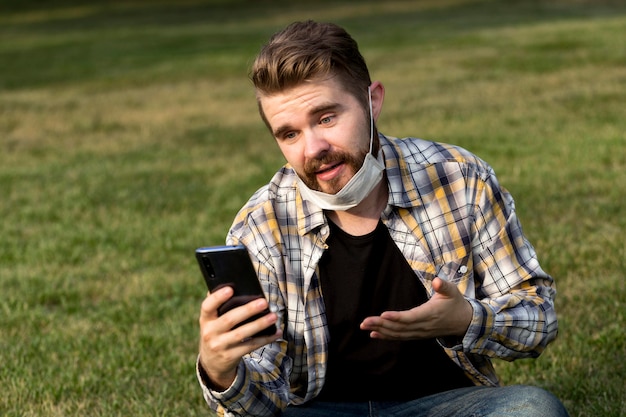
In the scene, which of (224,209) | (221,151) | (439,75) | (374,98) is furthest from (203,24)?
→ (374,98)

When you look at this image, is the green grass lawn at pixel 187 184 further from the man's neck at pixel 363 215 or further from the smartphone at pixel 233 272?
the smartphone at pixel 233 272

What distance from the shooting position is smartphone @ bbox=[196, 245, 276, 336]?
2.86 m

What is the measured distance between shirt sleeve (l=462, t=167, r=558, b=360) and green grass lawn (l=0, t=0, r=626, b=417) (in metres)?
1.26

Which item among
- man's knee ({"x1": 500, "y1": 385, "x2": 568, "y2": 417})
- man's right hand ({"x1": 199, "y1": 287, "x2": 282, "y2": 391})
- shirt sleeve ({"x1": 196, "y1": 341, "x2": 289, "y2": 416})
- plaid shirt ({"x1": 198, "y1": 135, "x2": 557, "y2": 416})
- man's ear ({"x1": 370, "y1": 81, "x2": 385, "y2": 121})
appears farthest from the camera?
man's ear ({"x1": 370, "y1": 81, "x2": 385, "y2": 121})

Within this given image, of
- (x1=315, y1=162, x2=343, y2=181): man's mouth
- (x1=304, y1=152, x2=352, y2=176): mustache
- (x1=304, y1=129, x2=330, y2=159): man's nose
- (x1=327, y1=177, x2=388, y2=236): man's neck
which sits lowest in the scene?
(x1=327, y1=177, x2=388, y2=236): man's neck

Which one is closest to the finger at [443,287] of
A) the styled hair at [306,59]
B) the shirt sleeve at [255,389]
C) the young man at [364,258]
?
the young man at [364,258]

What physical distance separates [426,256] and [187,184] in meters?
7.09

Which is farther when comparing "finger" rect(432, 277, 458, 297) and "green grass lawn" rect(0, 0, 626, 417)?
"green grass lawn" rect(0, 0, 626, 417)

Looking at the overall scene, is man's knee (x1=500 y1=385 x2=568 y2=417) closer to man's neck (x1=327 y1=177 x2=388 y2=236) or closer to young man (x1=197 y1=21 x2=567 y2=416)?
young man (x1=197 y1=21 x2=567 y2=416)

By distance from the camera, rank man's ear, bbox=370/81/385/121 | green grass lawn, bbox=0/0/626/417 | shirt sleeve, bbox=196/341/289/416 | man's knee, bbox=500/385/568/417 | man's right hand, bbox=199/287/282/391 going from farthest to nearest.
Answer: green grass lawn, bbox=0/0/626/417
man's ear, bbox=370/81/385/121
man's knee, bbox=500/385/568/417
shirt sleeve, bbox=196/341/289/416
man's right hand, bbox=199/287/282/391

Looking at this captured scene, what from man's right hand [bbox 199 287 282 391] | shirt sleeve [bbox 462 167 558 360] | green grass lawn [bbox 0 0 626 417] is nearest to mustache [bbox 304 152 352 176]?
shirt sleeve [bbox 462 167 558 360]

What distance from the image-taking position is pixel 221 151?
40.1ft

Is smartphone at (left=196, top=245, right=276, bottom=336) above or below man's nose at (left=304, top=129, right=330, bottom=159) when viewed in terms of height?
below

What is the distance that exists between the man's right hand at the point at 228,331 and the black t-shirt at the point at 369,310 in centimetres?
50
